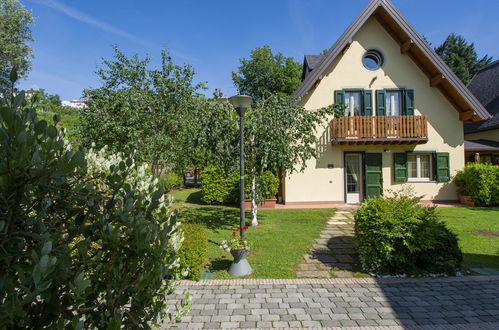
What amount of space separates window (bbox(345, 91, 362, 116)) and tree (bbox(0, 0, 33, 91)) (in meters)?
27.3

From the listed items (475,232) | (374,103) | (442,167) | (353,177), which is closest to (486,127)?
(442,167)

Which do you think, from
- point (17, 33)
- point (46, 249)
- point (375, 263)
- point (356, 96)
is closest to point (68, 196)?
point (46, 249)

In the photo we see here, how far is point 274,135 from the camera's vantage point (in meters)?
9.29

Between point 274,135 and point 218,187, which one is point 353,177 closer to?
point 218,187

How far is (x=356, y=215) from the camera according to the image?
6551 millimetres

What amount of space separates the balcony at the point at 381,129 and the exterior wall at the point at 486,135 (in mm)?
7434

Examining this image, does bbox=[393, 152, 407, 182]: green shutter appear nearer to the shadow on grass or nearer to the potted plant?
the shadow on grass

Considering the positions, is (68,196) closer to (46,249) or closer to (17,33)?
(46,249)

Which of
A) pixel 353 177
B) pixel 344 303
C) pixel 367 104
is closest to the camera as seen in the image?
pixel 344 303

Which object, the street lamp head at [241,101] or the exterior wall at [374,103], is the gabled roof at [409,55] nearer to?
the exterior wall at [374,103]

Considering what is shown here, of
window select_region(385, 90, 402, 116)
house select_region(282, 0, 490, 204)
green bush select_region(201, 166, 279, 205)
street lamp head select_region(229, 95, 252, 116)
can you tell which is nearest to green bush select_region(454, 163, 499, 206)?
house select_region(282, 0, 490, 204)

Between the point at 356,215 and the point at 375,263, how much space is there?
110cm

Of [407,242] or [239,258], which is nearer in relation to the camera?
[407,242]

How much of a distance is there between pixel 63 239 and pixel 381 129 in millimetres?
14340
